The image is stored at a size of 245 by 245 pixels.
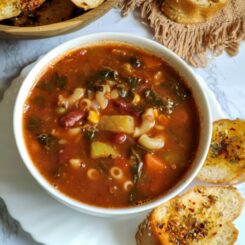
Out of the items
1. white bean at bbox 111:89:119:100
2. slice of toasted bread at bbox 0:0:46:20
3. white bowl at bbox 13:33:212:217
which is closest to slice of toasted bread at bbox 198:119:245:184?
white bowl at bbox 13:33:212:217

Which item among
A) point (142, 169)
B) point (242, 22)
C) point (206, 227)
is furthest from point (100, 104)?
point (242, 22)

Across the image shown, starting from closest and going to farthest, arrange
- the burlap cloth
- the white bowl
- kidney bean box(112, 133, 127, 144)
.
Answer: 1. the white bowl
2. kidney bean box(112, 133, 127, 144)
3. the burlap cloth

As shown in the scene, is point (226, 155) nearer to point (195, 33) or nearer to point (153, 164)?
point (153, 164)

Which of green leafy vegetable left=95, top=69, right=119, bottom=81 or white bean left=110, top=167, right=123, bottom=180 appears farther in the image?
green leafy vegetable left=95, top=69, right=119, bottom=81

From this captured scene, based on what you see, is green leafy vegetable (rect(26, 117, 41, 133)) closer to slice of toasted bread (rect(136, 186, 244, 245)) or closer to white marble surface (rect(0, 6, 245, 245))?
white marble surface (rect(0, 6, 245, 245))

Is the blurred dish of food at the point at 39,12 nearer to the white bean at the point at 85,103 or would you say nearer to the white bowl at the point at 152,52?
the white bowl at the point at 152,52

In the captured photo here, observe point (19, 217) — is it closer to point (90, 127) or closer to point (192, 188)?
point (90, 127)

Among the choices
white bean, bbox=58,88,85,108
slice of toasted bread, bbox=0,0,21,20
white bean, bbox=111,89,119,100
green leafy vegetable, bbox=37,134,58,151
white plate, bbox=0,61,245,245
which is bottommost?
white plate, bbox=0,61,245,245

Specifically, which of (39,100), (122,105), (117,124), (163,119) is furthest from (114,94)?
(39,100)
